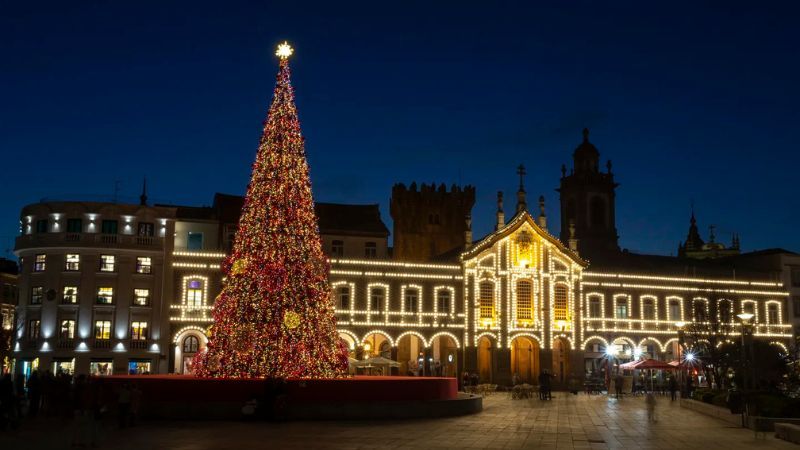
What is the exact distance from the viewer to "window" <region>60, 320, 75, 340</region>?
Result: 5519cm

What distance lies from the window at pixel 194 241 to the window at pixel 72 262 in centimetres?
749

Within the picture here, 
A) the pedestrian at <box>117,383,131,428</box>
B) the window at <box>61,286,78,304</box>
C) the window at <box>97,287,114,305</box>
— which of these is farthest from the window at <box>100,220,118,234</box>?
the pedestrian at <box>117,383,131,428</box>

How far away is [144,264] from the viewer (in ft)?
188

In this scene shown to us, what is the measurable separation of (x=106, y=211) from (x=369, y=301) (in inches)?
743

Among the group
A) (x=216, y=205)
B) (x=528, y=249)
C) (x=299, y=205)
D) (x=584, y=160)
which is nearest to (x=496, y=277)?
(x=528, y=249)

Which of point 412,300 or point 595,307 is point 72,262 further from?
point 595,307

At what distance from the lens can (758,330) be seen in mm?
71312

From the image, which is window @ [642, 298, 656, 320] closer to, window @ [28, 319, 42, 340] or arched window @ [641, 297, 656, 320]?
arched window @ [641, 297, 656, 320]

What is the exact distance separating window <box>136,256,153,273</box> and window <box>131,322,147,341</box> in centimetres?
348

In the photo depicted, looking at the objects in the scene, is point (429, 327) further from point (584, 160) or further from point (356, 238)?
point (584, 160)

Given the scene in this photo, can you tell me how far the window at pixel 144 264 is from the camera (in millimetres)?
57031

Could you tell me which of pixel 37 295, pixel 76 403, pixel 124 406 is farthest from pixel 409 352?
pixel 76 403

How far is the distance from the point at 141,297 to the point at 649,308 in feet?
127

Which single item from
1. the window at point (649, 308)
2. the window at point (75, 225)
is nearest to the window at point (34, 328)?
the window at point (75, 225)
